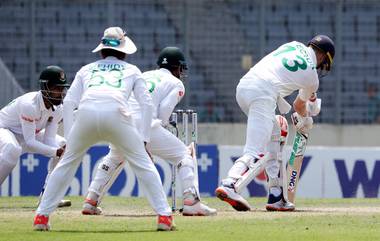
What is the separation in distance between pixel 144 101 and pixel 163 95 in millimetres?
1985

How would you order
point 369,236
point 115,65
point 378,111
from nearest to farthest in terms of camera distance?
point 369,236 < point 115,65 < point 378,111

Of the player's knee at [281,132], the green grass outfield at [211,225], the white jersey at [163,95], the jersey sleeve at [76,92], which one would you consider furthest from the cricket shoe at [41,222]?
the player's knee at [281,132]

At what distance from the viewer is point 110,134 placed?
38.8 feet

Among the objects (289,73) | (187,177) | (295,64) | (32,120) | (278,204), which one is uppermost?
(295,64)

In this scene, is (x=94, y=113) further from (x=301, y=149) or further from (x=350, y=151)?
(x=350, y=151)

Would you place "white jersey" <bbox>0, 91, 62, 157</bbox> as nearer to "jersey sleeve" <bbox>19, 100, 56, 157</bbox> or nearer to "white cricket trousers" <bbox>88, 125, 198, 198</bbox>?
"jersey sleeve" <bbox>19, 100, 56, 157</bbox>

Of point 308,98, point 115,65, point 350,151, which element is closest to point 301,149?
point 308,98

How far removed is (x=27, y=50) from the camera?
2391cm

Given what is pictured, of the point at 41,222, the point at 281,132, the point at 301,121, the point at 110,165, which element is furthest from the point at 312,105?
the point at 41,222

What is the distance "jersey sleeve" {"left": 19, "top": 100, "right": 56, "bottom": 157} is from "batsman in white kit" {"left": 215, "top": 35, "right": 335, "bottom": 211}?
3.08m

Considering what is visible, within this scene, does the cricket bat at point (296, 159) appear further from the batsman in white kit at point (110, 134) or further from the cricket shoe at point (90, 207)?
the batsman in white kit at point (110, 134)

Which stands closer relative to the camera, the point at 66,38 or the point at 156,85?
the point at 156,85

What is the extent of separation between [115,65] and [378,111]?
14.2 m

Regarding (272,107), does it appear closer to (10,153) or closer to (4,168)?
(10,153)
